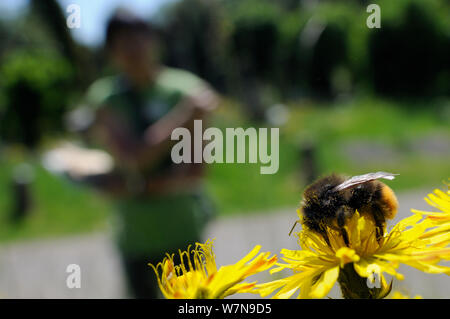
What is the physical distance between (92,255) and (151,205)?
14.2ft

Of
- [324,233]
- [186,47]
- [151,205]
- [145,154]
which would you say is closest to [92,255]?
[186,47]

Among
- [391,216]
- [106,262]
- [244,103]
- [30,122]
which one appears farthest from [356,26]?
[30,122]

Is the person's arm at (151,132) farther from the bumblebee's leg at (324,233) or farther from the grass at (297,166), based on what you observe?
the grass at (297,166)

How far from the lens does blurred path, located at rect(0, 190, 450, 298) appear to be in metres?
5.11

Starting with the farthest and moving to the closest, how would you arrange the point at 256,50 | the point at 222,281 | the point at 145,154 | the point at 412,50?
the point at 412,50, the point at 256,50, the point at 145,154, the point at 222,281

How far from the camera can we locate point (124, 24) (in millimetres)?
2750

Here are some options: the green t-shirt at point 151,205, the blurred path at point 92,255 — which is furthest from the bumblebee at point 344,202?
the blurred path at point 92,255

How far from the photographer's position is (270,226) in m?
6.24

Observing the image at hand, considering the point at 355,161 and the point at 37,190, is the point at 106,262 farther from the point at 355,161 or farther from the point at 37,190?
the point at 355,161

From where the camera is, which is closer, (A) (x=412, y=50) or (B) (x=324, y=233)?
(B) (x=324, y=233)

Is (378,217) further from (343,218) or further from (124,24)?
(124,24)

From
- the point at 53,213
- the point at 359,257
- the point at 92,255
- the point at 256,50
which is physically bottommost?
the point at 92,255

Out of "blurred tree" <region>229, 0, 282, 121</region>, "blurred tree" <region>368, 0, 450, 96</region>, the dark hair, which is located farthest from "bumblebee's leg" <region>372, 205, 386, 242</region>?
"blurred tree" <region>368, 0, 450, 96</region>
